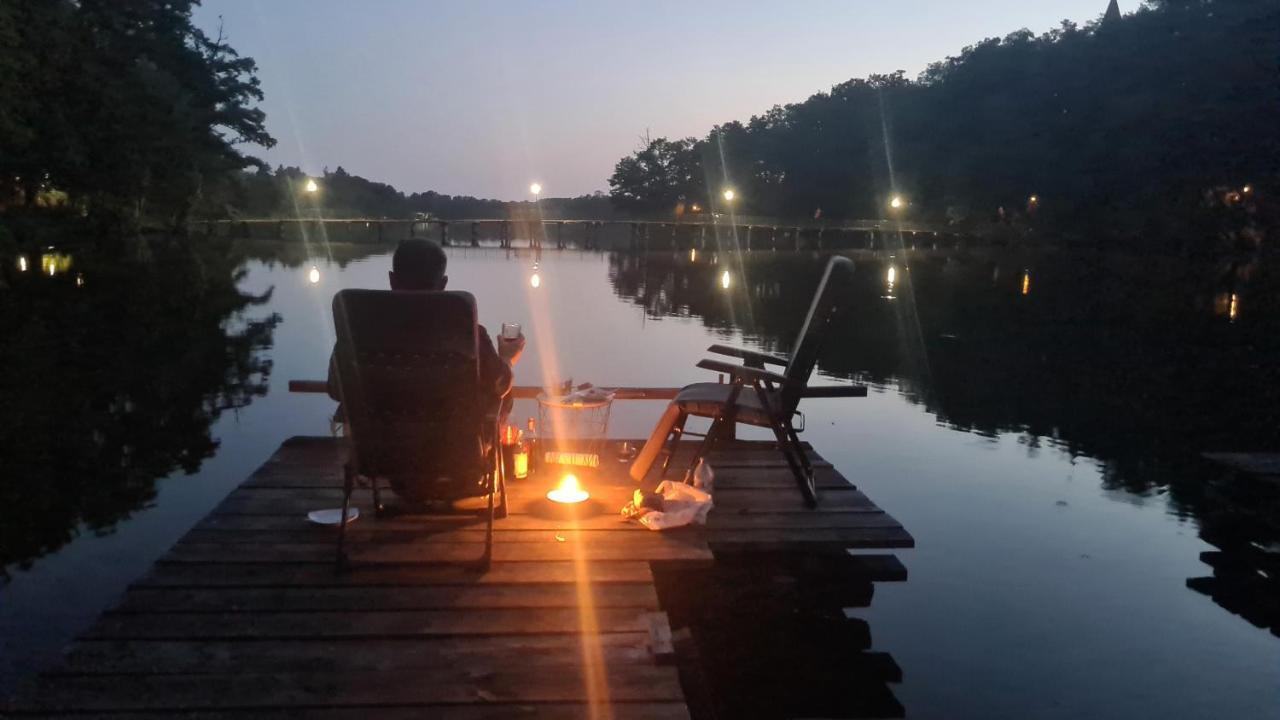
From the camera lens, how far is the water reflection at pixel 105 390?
7.82 m

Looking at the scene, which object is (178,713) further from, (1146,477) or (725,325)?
(725,325)

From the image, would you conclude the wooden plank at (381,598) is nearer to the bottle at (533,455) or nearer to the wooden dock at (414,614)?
→ the wooden dock at (414,614)

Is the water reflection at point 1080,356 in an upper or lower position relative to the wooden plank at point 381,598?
lower

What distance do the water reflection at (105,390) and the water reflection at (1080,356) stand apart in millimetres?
9319

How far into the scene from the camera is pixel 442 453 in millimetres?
4762

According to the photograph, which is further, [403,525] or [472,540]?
[403,525]

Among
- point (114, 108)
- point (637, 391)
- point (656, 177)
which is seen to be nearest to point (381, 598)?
point (637, 391)

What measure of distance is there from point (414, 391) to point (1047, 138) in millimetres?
81210

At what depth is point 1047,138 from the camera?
75938 millimetres

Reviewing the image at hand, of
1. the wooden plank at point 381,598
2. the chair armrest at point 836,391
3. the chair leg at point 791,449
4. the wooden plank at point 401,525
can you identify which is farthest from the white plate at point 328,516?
the chair armrest at point 836,391

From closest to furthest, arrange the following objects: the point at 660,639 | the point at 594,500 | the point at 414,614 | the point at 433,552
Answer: the point at 660,639 < the point at 414,614 < the point at 433,552 < the point at 594,500

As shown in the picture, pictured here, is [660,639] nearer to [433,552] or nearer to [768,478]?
[433,552]

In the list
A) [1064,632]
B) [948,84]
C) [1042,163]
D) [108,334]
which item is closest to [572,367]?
[108,334]

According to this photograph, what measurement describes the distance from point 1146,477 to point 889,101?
9406 cm
